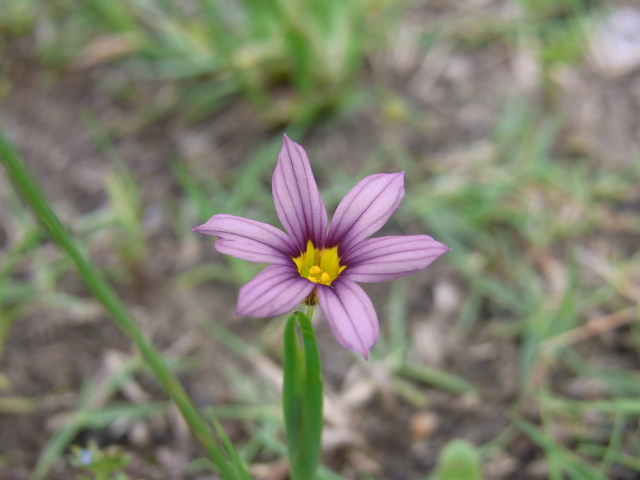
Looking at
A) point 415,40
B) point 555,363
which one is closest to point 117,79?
point 415,40

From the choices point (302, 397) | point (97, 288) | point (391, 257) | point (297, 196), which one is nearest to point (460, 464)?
point (302, 397)

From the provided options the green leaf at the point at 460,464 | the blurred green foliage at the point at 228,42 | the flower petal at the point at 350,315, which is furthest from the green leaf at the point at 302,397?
the blurred green foliage at the point at 228,42

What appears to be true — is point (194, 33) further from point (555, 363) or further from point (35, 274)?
point (555, 363)

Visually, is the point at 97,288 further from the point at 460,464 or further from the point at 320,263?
the point at 460,464

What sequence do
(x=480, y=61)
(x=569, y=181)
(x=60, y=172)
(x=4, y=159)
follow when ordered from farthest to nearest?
1. (x=480, y=61)
2. (x=60, y=172)
3. (x=569, y=181)
4. (x=4, y=159)

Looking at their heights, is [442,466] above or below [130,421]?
below

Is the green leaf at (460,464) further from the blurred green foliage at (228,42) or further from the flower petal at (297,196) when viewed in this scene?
the blurred green foliage at (228,42)

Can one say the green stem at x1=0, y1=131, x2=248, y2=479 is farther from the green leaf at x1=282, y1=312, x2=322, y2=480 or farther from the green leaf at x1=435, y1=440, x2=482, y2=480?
the green leaf at x1=435, y1=440, x2=482, y2=480

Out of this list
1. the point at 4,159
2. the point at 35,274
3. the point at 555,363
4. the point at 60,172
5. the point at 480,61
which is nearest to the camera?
the point at 4,159
